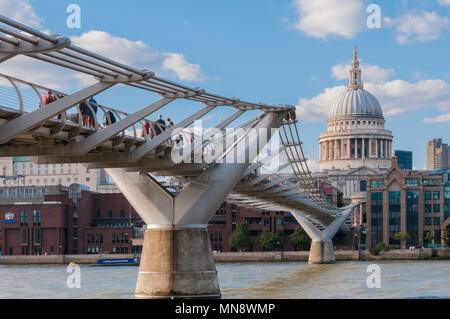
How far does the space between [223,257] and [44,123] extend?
72.9 m

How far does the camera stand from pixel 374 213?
103 metres

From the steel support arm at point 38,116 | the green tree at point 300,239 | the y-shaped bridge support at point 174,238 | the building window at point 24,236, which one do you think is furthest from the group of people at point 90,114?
the building window at point 24,236

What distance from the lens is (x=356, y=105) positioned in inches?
6319

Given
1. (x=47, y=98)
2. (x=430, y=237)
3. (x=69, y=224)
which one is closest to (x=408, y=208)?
(x=430, y=237)

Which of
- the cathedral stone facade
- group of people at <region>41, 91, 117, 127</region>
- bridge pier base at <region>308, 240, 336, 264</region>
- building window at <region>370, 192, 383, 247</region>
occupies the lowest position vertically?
bridge pier base at <region>308, 240, 336, 264</region>

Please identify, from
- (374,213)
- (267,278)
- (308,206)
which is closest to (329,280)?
(267,278)

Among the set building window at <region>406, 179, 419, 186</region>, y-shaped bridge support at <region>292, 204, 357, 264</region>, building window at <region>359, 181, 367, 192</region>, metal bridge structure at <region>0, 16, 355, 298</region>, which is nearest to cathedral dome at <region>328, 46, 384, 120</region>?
building window at <region>359, 181, 367, 192</region>

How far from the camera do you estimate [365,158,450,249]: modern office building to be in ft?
328

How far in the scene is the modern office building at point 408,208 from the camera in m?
100

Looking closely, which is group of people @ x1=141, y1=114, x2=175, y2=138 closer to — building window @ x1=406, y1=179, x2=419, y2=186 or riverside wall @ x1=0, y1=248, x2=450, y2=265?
riverside wall @ x1=0, y1=248, x2=450, y2=265

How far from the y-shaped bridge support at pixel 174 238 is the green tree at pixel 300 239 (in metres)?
68.1

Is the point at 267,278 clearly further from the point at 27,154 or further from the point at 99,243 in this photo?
the point at 99,243

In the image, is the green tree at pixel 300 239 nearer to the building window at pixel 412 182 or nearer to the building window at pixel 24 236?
the building window at pixel 412 182

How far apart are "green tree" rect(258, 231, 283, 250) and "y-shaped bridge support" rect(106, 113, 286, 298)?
218ft
